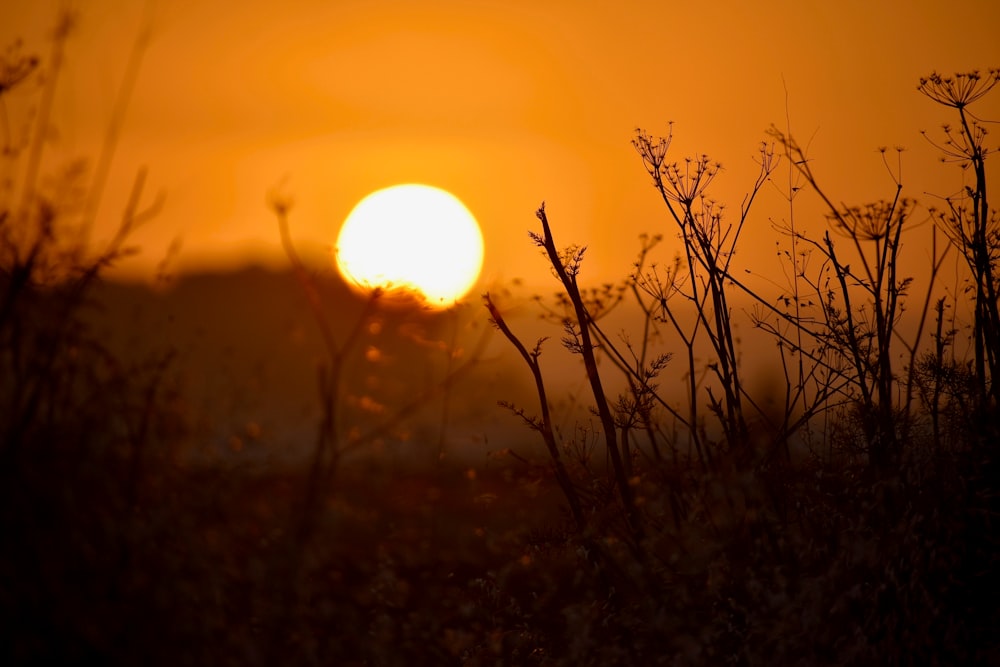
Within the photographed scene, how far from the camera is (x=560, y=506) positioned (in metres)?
4.44

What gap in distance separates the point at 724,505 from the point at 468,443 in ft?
5.10

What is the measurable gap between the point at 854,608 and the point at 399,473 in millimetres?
2142

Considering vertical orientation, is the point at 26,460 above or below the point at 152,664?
above

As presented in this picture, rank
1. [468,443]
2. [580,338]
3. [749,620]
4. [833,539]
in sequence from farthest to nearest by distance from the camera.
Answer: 1. [468,443]
2. [580,338]
3. [833,539]
4. [749,620]

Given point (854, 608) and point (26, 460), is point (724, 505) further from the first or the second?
point (26, 460)

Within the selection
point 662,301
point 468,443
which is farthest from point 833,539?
point 468,443

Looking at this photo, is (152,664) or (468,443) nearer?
(152,664)

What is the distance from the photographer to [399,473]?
460 centimetres

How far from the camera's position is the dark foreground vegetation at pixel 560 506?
3.18m

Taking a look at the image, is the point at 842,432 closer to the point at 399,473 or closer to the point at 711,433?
the point at 711,433

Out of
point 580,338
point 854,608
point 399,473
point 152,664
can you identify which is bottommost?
point 152,664

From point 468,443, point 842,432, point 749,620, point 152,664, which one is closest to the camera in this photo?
point 152,664

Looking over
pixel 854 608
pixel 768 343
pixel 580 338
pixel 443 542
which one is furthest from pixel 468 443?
pixel 854 608

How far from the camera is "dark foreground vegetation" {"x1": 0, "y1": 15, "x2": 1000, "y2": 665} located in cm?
318
